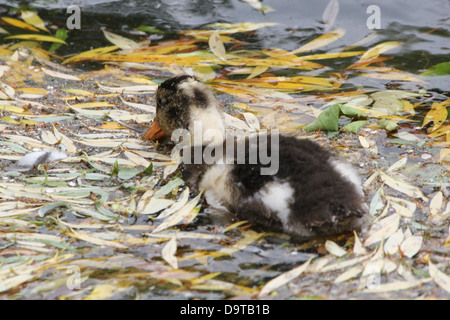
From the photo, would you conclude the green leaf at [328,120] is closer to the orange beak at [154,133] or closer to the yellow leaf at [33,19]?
the orange beak at [154,133]

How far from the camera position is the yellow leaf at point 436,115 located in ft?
12.6

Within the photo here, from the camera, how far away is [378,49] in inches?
189

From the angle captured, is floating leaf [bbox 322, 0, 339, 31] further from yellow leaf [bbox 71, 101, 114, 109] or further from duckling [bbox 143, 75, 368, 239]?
duckling [bbox 143, 75, 368, 239]

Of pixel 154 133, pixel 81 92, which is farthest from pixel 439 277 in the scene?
pixel 81 92

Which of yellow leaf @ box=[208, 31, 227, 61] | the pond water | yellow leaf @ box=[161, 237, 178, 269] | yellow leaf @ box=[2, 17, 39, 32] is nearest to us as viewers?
yellow leaf @ box=[161, 237, 178, 269]

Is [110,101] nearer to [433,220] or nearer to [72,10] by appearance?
[72,10]

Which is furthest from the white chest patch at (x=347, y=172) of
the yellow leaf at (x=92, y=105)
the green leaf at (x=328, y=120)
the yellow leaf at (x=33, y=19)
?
the yellow leaf at (x=33, y=19)

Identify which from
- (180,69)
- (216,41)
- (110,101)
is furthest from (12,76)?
(216,41)

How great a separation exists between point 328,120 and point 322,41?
Result: 1.42 meters

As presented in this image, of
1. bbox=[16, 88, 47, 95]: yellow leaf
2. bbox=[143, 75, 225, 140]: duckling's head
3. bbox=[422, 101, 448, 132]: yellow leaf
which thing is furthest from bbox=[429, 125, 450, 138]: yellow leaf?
bbox=[16, 88, 47, 95]: yellow leaf

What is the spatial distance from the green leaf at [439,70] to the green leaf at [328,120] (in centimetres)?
108

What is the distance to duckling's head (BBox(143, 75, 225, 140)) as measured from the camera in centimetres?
339

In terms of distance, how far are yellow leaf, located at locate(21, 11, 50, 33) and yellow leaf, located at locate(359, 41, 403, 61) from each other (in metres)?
2.72
